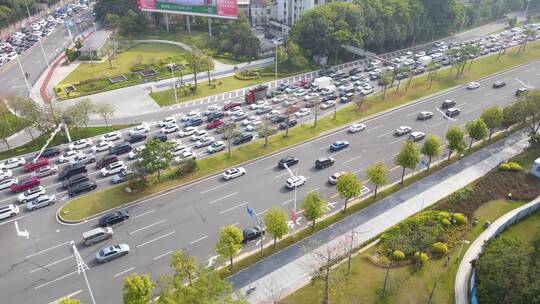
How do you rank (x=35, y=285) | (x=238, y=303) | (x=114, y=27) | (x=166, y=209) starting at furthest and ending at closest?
(x=114, y=27)
(x=166, y=209)
(x=35, y=285)
(x=238, y=303)

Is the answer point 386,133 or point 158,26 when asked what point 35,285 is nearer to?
point 386,133

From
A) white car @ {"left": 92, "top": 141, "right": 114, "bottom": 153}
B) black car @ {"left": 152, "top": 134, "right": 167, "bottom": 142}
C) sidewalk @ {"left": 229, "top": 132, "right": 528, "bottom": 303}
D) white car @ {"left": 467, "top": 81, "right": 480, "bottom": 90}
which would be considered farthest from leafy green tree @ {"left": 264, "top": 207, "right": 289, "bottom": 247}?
white car @ {"left": 467, "top": 81, "right": 480, "bottom": 90}

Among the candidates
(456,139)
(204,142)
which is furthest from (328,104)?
(456,139)

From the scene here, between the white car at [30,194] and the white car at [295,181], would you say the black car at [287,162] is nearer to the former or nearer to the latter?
the white car at [295,181]

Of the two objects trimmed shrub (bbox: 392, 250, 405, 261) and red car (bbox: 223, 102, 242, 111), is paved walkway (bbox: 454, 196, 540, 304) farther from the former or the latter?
red car (bbox: 223, 102, 242, 111)

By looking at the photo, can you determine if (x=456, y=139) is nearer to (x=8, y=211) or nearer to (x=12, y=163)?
(x=8, y=211)

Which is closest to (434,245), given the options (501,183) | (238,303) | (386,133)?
(501,183)
